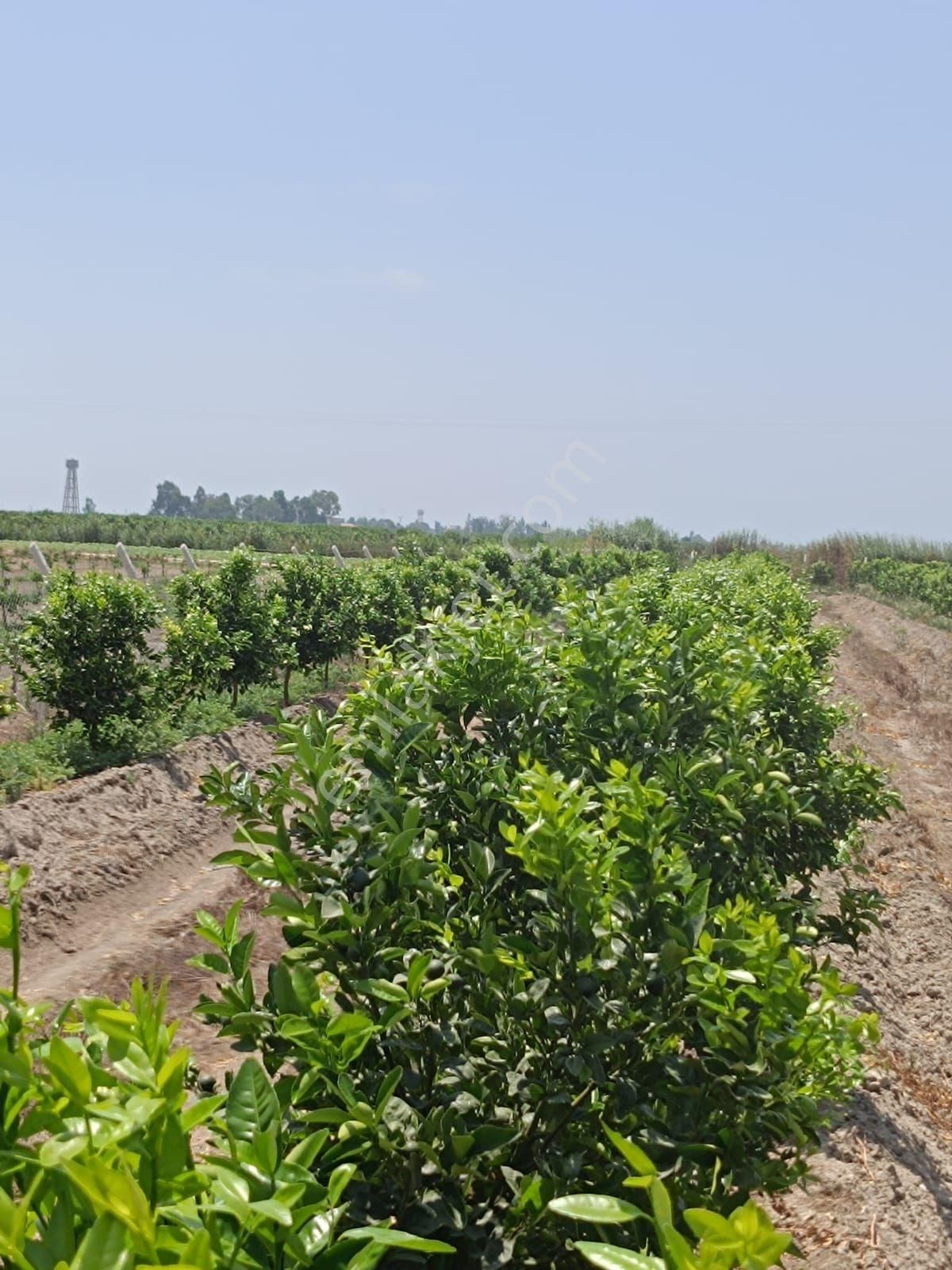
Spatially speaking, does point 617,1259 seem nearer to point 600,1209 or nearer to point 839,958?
point 600,1209

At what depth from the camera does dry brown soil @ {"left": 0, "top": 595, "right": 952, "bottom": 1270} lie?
12.8 ft

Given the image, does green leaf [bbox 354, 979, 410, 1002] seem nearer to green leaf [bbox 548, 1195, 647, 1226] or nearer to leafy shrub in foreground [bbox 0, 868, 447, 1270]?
leafy shrub in foreground [bbox 0, 868, 447, 1270]

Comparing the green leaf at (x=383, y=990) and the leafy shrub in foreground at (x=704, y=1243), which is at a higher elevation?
the leafy shrub in foreground at (x=704, y=1243)

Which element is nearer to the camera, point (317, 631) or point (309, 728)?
point (309, 728)

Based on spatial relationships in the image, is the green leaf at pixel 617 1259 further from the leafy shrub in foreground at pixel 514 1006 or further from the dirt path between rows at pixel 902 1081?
the dirt path between rows at pixel 902 1081

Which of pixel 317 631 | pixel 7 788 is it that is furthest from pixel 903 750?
pixel 7 788

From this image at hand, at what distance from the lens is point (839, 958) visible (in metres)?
6.20

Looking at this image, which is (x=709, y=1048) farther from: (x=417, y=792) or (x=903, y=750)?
(x=903, y=750)

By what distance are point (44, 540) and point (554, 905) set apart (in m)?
44.6

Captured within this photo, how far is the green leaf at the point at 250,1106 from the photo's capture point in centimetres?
148

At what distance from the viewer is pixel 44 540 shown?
142 ft

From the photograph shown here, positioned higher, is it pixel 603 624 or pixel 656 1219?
pixel 603 624

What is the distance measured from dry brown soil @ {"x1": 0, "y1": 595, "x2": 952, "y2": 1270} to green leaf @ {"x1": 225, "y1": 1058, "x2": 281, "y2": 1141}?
2.76 metres

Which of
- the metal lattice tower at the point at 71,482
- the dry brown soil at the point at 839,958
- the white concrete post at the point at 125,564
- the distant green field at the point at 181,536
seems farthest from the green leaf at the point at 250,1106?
the metal lattice tower at the point at 71,482
